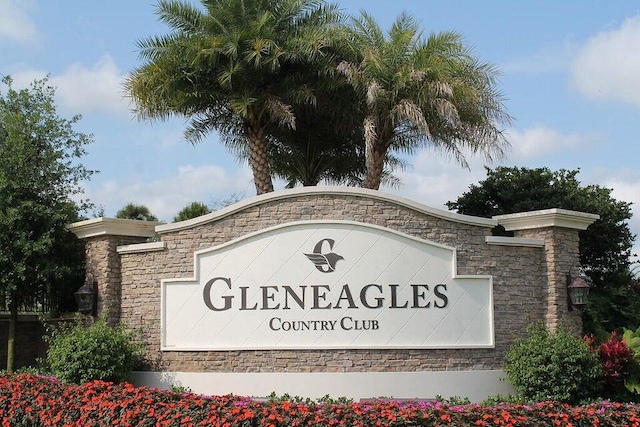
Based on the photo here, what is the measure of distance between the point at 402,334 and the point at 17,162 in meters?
9.49

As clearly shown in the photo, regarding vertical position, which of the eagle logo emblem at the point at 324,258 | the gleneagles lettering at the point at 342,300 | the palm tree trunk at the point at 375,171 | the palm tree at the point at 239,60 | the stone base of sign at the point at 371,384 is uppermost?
the palm tree at the point at 239,60

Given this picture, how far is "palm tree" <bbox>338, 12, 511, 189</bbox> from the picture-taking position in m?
18.2

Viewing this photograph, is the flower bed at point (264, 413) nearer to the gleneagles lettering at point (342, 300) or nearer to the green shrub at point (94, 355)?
the green shrub at point (94, 355)

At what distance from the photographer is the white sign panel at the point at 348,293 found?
14.4m

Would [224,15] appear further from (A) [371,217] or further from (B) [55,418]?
(B) [55,418]

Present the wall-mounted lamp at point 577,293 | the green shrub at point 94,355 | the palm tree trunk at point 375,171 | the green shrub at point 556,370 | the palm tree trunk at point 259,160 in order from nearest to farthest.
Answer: the green shrub at point 556,370 < the green shrub at point 94,355 < the wall-mounted lamp at point 577,293 < the palm tree trunk at point 375,171 < the palm tree trunk at point 259,160

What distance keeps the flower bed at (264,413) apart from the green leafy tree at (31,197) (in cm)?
627

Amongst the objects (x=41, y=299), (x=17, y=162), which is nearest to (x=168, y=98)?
(x=17, y=162)

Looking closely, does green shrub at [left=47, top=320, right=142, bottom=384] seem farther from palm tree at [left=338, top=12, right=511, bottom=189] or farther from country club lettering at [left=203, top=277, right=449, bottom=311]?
palm tree at [left=338, top=12, right=511, bottom=189]

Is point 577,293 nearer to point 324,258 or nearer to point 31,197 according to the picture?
point 324,258

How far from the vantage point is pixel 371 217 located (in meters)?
14.6

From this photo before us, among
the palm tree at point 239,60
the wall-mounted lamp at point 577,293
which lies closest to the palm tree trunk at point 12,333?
the palm tree at point 239,60

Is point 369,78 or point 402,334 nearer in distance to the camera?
point 402,334

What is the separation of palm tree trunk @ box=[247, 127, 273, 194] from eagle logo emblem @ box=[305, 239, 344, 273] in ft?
19.4
